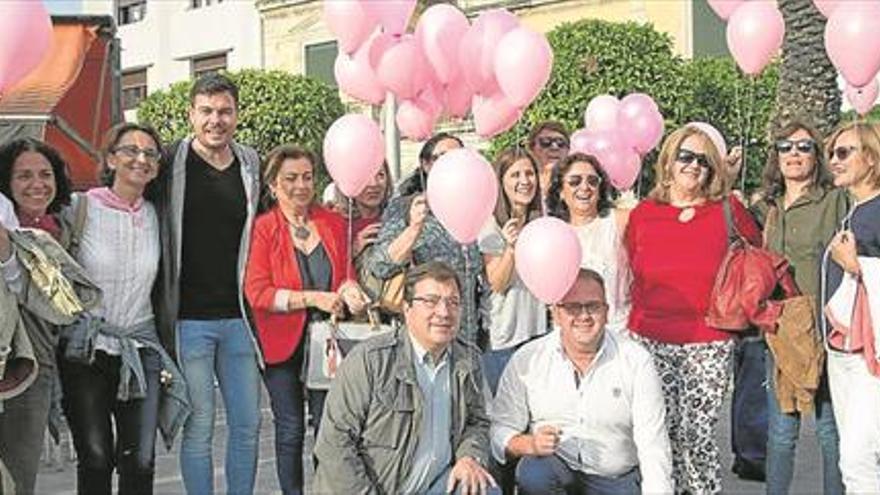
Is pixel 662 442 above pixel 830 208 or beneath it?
beneath

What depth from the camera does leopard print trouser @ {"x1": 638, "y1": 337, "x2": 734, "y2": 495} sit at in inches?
189

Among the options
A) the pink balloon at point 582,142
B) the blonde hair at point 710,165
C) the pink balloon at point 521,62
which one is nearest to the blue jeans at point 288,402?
the pink balloon at point 521,62

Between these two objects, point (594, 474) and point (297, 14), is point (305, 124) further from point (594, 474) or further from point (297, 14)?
point (594, 474)

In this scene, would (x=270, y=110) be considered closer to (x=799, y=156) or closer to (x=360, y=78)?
(x=360, y=78)

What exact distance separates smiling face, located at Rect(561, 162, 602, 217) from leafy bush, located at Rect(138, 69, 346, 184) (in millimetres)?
20358

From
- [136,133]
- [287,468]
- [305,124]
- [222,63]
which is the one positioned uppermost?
[222,63]

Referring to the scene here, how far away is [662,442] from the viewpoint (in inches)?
164

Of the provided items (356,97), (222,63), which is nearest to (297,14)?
(222,63)

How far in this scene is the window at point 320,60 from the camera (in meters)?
33.5

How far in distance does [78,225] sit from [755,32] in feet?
10.4

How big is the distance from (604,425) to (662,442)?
8.5 inches

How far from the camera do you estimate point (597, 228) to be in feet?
16.2

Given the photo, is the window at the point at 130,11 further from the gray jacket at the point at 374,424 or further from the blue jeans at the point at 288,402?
the gray jacket at the point at 374,424

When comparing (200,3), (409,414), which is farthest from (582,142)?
(200,3)
